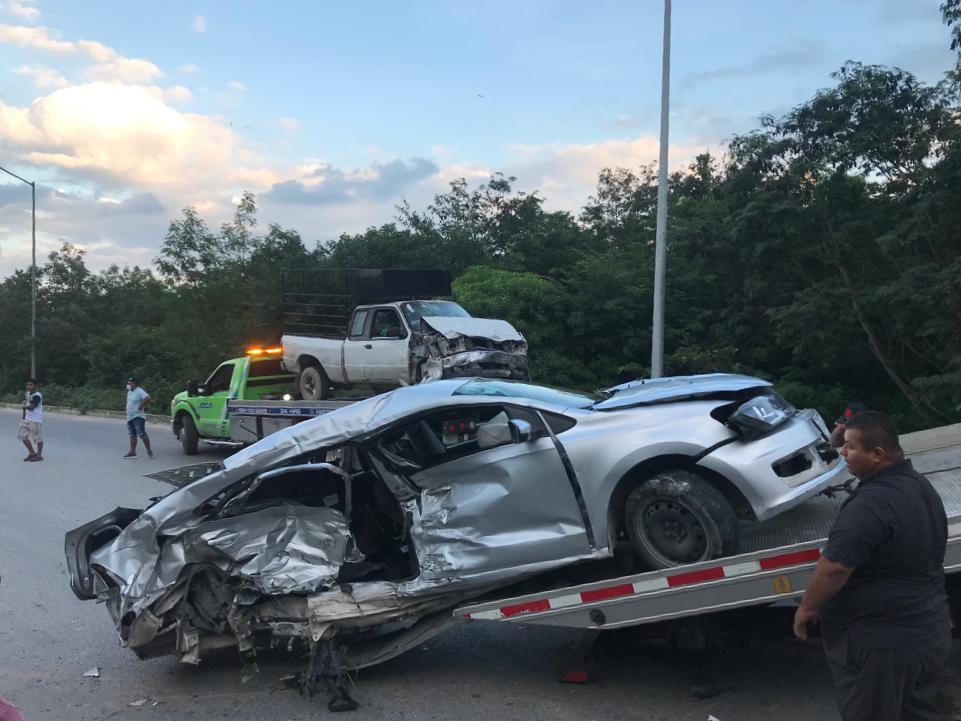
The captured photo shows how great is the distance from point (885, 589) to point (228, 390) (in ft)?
42.6

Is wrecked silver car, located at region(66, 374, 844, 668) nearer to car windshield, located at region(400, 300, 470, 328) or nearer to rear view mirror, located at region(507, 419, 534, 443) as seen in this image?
rear view mirror, located at region(507, 419, 534, 443)

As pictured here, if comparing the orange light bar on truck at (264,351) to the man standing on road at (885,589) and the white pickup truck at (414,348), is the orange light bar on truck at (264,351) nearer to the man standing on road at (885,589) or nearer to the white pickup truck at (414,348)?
the white pickup truck at (414,348)

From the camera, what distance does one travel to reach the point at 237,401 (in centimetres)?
1234

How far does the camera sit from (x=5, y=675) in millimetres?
5418

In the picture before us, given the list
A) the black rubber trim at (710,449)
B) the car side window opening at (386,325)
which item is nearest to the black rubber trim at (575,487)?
the black rubber trim at (710,449)

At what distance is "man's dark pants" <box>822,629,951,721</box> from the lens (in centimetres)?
287

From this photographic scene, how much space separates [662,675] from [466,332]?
275 inches

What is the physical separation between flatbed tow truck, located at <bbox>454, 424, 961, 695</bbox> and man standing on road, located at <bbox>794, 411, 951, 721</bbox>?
42.2 inches

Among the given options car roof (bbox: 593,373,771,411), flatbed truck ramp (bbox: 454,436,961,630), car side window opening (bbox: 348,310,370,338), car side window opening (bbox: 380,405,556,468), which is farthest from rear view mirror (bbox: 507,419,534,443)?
car side window opening (bbox: 348,310,370,338)

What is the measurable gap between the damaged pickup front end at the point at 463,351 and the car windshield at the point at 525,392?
215 inches

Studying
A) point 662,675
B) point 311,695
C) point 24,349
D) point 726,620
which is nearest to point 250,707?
point 311,695

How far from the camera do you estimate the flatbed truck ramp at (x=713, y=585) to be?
13.4 ft

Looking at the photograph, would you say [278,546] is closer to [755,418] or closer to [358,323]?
[755,418]

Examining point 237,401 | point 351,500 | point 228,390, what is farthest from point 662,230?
point 351,500
